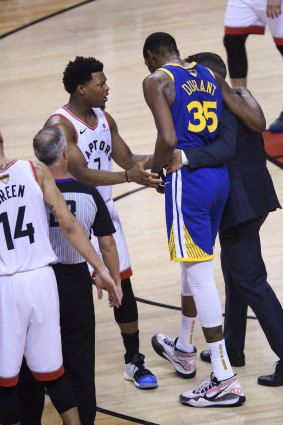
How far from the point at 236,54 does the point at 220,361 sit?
15.5 ft

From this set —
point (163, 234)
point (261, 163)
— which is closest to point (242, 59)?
point (163, 234)

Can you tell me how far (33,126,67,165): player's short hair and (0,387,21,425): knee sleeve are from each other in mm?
1006

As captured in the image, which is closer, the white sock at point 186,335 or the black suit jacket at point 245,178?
the black suit jacket at point 245,178

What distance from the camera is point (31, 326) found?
14.3 ft

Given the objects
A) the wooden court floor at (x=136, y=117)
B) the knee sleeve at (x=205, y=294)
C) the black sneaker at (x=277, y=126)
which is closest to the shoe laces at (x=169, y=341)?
the wooden court floor at (x=136, y=117)

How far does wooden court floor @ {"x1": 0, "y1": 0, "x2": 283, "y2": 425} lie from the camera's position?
17.0 feet

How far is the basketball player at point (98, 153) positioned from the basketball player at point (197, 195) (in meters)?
0.21

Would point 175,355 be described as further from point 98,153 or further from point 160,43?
point 160,43

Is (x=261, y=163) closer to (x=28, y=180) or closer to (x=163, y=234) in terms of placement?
Answer: (x=28, y=180)

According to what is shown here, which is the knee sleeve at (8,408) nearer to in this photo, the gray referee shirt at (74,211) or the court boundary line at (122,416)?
the gray referee shirt at (74,211)

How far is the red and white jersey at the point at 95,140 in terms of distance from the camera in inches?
208

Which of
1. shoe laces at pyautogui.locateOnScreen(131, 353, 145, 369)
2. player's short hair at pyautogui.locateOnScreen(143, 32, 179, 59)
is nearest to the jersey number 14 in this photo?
player's short hair at pyautogui.locateOnScreen(143, 32, 179, 59)

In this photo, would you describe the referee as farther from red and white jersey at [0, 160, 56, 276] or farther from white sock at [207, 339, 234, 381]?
white sock at [207, 339, 234, 381]

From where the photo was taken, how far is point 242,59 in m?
9.22
